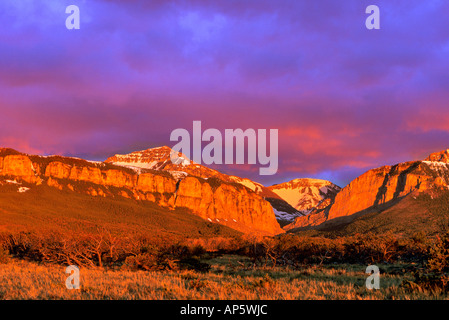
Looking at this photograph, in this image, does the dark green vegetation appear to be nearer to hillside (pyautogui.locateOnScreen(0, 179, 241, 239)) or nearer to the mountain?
the mountain

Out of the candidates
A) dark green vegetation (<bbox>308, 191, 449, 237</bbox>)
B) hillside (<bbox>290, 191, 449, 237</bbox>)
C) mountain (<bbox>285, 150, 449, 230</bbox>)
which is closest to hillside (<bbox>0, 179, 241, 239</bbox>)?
hillside (<bbox>290, 191, 449, 237</bbox>)

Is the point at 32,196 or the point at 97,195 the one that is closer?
the point at 32,196

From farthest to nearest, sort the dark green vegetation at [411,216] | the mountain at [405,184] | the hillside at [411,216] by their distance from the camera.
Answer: the mountain at [405,184] → the hillside at [411,216] → the dark green vegetation at [411,216]

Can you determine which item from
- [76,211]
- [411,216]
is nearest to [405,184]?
[411,216]

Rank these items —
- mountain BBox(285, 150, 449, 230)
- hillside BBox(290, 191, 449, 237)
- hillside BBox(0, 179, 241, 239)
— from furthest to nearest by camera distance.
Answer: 1. mountain BBox(285, 150, 449, 230)
2. hillside BBox(0, 179, 241, 239)
3. hillside BBox(290, 191, 449, 237)

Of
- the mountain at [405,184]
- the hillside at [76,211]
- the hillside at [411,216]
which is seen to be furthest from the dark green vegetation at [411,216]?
the hillside at [76,211]

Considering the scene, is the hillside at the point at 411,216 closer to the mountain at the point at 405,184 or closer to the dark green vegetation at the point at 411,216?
the dark green vegetation at the point at 411,216

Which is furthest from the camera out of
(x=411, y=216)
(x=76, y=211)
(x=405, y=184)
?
(x=405, y=184)

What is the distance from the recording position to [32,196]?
151m

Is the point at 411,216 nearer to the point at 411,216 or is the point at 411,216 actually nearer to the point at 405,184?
the point at 411,216

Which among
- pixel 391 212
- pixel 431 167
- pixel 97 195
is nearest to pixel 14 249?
pixel 391 212

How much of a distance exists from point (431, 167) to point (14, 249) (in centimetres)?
18339

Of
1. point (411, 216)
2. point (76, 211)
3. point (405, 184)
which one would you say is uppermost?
point (405, 184)
